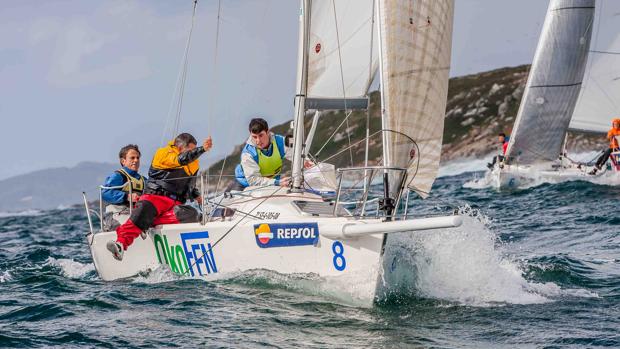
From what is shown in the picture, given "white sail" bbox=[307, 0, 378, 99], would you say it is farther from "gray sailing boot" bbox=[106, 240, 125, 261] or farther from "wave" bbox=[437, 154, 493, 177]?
"wave" bbox=[437, 154, 493, 177]

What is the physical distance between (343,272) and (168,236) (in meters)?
2.78

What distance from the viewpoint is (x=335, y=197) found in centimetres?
1033

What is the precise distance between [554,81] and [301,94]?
65.3 feet

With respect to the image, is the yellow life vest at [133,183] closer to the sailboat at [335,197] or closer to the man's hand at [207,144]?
the sailboat at [335,197]

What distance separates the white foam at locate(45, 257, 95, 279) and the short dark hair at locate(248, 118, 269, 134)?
12.1 ft

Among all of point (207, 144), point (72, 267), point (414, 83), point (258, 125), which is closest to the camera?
point (414, 83)

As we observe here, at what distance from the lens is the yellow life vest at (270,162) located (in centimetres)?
1188

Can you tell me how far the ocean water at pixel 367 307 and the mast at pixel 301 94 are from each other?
151cm

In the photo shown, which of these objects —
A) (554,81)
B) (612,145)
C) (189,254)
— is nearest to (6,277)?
(189,254)

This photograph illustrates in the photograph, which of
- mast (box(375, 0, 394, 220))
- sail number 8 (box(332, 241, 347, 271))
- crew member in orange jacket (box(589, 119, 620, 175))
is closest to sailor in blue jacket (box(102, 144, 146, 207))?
sail number 8 (box(332, 241, 347, 271))

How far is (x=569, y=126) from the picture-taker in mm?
31469

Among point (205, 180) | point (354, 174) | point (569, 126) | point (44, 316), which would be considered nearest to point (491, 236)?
point (354, 174)

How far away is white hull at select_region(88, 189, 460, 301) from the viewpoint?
9.31m

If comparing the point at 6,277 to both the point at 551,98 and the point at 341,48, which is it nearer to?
the point at 341,48
